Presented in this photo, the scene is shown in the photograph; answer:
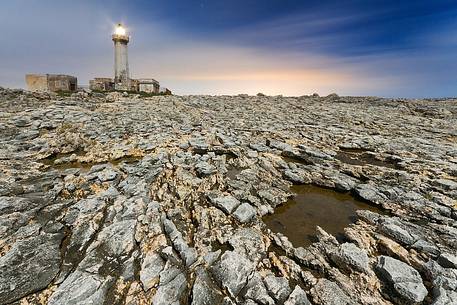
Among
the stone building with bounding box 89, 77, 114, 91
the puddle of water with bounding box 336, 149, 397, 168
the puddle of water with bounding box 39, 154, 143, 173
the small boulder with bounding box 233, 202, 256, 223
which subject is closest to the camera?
the small boulder with bounding box 233, 202, 256, 223

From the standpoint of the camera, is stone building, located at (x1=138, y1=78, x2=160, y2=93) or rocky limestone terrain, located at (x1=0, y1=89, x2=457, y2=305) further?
stone building, located at (x1=138, y1=78, x2=160, y2=93)

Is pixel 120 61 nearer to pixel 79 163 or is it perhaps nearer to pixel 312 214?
pixel 79 163

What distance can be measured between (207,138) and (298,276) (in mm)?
12602

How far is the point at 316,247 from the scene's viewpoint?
809cm

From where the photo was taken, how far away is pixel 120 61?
6525 centimetres

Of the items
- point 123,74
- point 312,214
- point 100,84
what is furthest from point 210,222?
point 123,74

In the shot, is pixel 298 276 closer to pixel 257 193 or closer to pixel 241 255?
pixel 241 255

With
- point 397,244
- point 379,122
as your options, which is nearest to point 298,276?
point 397,244

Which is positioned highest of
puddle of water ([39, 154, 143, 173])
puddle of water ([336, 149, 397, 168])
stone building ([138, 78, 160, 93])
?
stone building ([138, 78, 160, 93])

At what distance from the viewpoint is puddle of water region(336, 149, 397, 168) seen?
608 inches

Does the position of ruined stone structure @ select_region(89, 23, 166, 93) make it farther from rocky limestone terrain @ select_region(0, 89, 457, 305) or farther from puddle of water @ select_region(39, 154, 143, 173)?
puddle of water @ select_region(39, 154, 143, 173)

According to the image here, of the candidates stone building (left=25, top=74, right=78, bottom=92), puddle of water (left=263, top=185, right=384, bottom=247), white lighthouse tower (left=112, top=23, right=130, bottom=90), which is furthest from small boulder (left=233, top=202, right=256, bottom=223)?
white lighthouse tower (left=112, top=23, right=130, bottom=90)

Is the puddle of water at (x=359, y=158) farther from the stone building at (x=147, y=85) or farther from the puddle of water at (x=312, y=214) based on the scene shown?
the stone building at (x=147, y=85)

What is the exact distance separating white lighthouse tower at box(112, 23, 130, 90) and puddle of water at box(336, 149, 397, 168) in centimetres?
6274
